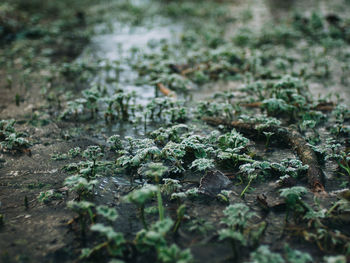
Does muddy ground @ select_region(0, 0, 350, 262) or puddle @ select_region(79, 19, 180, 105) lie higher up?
puddle @ select_region(79, 19, 180, 105)

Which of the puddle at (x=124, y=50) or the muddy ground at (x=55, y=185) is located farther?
the puddle at (x=124, y=50)

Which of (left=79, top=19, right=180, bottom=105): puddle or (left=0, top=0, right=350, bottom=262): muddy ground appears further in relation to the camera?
(left=79, top=19, right=180, bottom=105): puddle

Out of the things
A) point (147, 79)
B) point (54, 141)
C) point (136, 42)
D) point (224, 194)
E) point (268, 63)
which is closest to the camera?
point (224, 194)

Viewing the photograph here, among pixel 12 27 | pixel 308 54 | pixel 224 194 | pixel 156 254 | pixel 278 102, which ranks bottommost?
pixel 156 254

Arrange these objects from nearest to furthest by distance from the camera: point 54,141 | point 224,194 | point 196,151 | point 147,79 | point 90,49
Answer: point 224,194, point 196,151, point 54,141, point 147,79, point 90,49

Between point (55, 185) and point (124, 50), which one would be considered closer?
point (55, 185)

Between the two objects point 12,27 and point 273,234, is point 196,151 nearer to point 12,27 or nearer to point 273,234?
point 273,234

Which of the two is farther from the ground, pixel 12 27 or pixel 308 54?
pixel 12 27

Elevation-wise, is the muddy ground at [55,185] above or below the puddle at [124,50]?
below

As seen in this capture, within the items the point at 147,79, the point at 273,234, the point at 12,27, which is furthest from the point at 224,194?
the point at 12,27

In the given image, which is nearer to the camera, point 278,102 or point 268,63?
point 278,102

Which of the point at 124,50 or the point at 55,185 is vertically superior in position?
the point at 124,50
